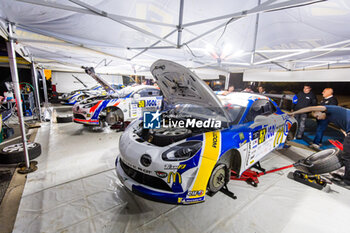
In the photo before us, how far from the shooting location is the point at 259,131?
2.27 metres

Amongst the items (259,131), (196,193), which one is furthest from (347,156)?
(196,193)

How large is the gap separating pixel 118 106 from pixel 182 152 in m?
3.66

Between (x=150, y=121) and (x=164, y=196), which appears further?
(x=150, y=121)

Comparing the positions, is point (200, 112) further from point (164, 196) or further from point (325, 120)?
point (325, 120)

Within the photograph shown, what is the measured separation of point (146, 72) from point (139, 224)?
33.5 feet

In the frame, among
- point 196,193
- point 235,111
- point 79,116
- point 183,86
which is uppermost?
point 183,86

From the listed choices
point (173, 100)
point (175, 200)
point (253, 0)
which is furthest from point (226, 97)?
point (175, 200)

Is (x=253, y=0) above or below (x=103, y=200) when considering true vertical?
above

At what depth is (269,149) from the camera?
2.69 meters

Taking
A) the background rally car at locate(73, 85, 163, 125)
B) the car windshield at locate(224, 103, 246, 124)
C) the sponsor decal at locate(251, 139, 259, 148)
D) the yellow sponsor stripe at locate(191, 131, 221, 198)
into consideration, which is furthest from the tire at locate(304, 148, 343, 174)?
the background rally car at locate(73, 85, 163, 125)

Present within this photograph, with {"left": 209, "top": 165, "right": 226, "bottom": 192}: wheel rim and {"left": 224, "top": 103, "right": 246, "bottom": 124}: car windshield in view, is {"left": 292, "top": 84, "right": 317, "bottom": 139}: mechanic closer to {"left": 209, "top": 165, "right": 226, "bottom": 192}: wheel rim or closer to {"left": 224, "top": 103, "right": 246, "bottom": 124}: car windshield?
{"left": 224, "top": 103, "right": 246, "bottom": 124}: car windshield

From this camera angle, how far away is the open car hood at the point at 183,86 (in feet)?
6.42

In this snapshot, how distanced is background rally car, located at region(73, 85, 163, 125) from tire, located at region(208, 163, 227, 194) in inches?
148

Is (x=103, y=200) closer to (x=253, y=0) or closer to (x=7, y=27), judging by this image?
(x=7, y=27)
